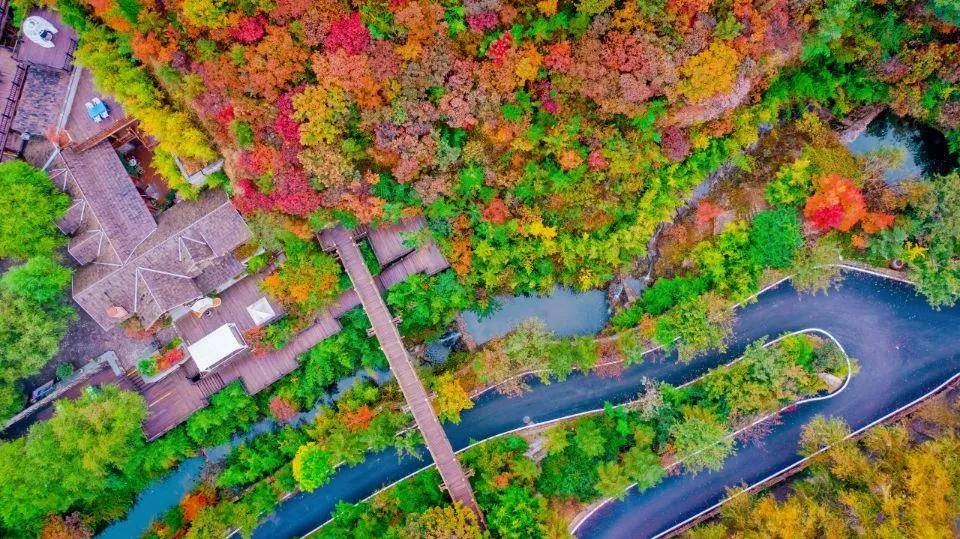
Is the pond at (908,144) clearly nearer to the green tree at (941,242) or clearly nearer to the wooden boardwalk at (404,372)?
the green tree at (941,242)

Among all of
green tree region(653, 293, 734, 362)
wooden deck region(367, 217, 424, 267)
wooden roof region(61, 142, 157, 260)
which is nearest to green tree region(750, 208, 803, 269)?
green tree region(653, 293, 734, 362)

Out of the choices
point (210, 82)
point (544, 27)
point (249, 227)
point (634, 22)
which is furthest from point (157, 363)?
point (634, 22)

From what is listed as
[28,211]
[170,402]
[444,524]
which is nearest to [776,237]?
[444,524]

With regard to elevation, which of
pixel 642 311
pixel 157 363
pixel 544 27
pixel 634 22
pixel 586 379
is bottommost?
pixel 586 379

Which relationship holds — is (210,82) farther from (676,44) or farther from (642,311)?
(642,311)

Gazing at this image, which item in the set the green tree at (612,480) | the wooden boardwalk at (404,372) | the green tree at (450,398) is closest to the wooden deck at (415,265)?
the wooden boardwalk at (404,372)
